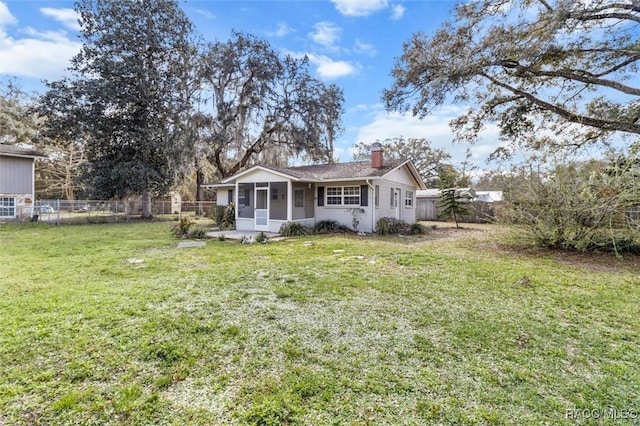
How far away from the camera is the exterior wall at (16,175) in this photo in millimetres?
16120

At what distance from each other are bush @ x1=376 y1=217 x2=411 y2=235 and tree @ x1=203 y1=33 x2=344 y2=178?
950cm

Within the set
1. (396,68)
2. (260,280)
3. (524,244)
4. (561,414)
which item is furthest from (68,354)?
(396,68)

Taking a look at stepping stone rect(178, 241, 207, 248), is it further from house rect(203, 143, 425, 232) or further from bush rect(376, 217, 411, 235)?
bush rect(376, 217, 411, 235)

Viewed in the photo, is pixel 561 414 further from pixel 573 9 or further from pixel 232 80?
pixel 232 80

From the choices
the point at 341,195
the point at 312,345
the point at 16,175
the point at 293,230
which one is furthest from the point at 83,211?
the point at 312,345

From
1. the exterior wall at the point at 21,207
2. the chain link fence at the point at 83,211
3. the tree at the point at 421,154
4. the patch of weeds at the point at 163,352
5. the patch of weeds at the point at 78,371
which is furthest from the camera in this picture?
the tree at the point at 421,154

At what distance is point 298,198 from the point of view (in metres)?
13.0

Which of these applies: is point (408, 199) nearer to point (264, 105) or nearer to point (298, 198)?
point (298, 198)

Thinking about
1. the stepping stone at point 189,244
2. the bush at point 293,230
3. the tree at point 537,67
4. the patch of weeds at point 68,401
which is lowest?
the patch of weeds at point 68,401

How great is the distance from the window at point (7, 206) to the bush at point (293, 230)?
15.3 metres

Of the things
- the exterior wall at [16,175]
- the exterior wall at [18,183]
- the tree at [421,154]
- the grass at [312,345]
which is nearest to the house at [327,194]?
the grass at [312,345]

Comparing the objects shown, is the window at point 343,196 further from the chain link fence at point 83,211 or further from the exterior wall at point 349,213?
the chain link fence at point 83,211

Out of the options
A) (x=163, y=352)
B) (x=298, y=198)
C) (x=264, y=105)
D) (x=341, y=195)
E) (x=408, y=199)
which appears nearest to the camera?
(x=163, y=352)

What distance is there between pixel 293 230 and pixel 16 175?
16.0m
